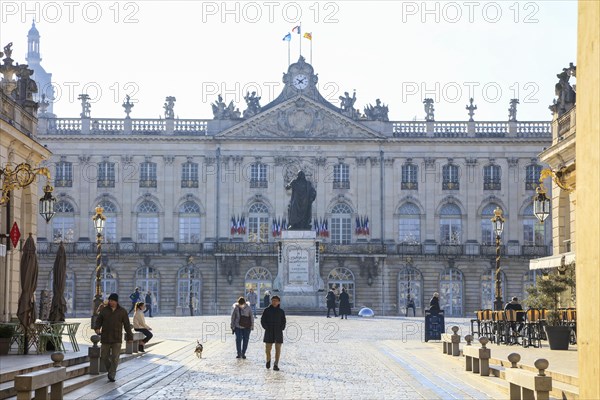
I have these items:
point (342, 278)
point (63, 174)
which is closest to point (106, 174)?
point (63, 174)

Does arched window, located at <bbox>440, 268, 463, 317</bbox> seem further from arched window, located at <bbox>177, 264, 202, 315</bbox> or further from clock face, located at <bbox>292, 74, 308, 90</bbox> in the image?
arched window, located at <bbox>177, 264, 202, 315</bbox>

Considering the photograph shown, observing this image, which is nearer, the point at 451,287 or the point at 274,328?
the point at 274,328

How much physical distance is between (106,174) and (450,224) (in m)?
23.1

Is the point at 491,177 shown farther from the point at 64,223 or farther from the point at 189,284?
the point at 64,223

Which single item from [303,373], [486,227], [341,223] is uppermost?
[341,223]

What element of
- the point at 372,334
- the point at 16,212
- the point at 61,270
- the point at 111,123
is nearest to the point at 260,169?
the point at 111,123

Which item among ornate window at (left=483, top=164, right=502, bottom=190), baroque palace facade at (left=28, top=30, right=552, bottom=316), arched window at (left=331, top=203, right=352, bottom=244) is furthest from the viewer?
ornate window at (left=483, top=164, right=502, bottom=190)

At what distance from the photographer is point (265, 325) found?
21250 millimetres

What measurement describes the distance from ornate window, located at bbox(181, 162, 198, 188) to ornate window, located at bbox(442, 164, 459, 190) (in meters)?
16.6

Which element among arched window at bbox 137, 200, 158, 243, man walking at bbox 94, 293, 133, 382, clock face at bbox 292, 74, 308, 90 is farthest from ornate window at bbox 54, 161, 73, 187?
man walking at bbox 94, 293, 133, 382

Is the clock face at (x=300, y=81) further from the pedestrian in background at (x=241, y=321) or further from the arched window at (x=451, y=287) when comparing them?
the pedestrian in background at (x=241, y=321)

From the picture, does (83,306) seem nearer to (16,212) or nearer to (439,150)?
(439,150)

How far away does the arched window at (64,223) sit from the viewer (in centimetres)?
7400

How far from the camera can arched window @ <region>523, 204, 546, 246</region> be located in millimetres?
74188
